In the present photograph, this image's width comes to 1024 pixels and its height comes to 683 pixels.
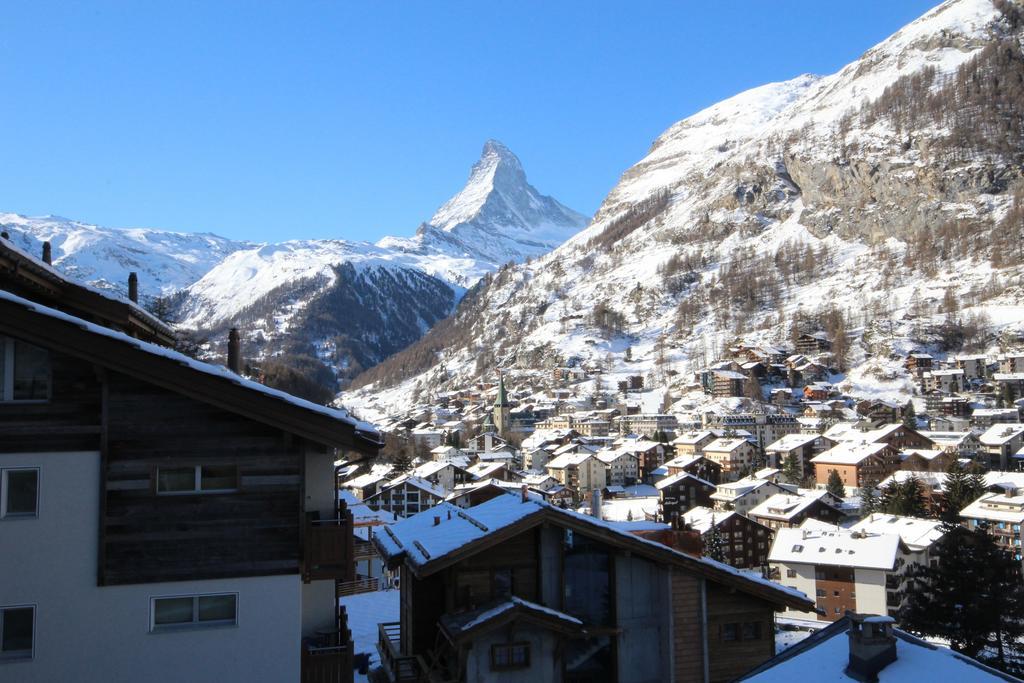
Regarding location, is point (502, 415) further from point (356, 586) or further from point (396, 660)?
point (396, 660)

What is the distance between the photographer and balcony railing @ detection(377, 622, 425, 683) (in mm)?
11746

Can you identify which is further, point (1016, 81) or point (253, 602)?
point (1016, 81)

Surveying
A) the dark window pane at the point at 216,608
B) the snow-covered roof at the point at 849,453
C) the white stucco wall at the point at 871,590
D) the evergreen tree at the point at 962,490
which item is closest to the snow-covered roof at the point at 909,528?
the white stucco wall at the point at 871,590

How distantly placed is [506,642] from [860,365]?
412 feet

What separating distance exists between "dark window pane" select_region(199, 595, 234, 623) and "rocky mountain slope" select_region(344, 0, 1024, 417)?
11813 centimetres

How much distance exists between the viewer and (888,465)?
73.8 meters

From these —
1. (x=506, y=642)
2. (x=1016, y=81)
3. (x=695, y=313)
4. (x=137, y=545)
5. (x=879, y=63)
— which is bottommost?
(x=506, y=642)

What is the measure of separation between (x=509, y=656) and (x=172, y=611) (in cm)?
489

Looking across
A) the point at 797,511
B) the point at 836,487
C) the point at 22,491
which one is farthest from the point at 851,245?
the point at 22,491

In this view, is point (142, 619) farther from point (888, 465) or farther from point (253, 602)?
point (888, 465)

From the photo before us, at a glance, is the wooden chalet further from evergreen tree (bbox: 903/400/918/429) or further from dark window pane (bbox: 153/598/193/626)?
evergreen tree (bbox: 903/400/918/429)

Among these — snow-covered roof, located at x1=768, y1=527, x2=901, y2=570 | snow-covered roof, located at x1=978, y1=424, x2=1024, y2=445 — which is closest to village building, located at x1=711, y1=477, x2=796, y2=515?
snow-covered roof, located at x1=768, y1=527, x2=901, y2=570

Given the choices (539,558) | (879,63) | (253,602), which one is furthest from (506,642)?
(879,63)

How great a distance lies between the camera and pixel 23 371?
7766 mm
